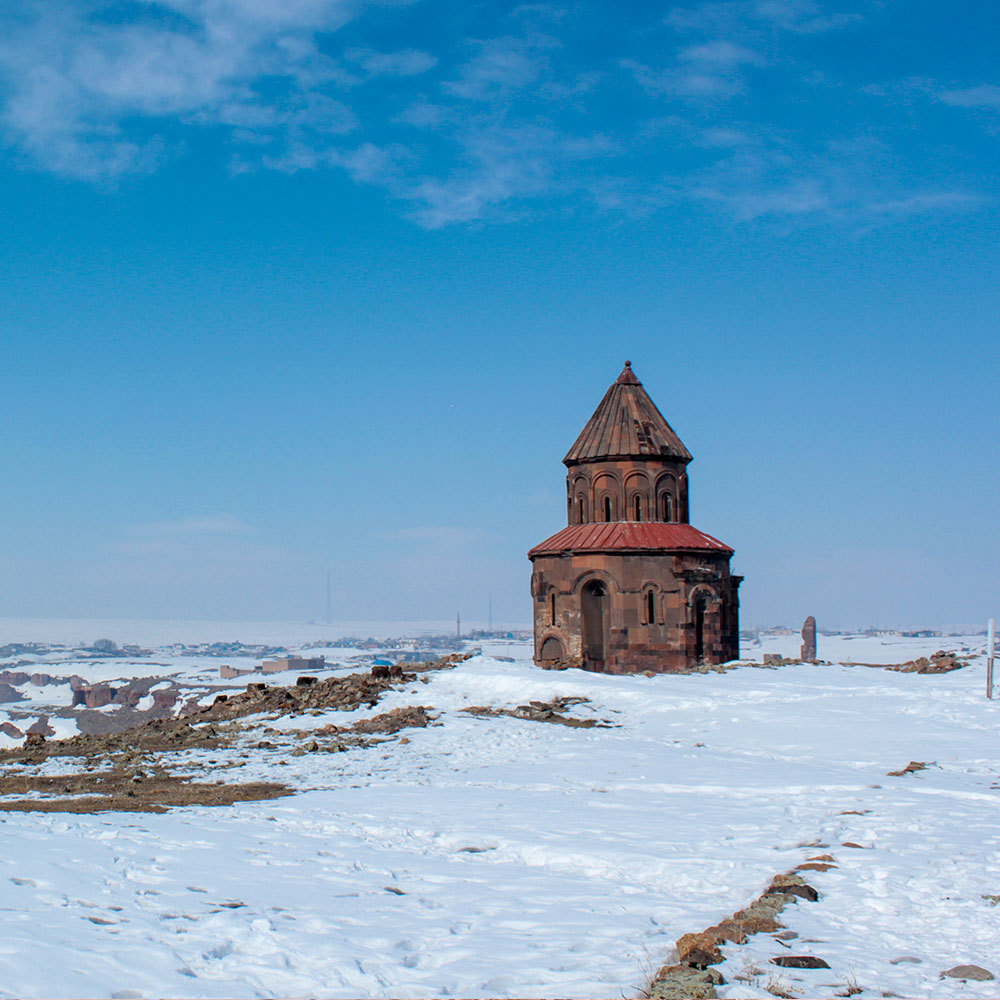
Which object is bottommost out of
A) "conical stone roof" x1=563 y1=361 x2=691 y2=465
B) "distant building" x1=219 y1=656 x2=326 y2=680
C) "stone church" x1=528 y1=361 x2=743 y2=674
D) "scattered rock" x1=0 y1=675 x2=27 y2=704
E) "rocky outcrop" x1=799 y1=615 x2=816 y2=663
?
"scattered rock" x1=0 y1=675 x2=27 y2=704

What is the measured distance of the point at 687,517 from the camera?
34594mm

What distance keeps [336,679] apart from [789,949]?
751 inches

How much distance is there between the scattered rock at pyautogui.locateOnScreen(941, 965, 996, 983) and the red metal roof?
25.8 metres

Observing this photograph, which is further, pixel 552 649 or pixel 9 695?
pixel 9 695

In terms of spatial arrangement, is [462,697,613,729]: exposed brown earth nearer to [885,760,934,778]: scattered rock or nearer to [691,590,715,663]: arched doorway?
[885,760,934,778]: scattered rock

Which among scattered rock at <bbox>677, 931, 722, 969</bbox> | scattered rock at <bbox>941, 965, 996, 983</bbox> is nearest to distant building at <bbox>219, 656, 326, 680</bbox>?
scattered rock at <bbox>677, 931, 722, 969</bbox>

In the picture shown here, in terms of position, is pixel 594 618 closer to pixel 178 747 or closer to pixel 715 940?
pixel 178 747

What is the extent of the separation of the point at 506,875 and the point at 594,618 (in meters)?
24.7

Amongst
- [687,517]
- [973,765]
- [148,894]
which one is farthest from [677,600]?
[148,894]

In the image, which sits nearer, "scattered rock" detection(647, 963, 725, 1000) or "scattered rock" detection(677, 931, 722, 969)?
"scattered rock" detection(647, 963, 725, 1000)

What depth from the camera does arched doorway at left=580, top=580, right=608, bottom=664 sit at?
32.6 metres

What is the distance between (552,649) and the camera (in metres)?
33.2

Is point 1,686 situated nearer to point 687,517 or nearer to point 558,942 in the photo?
point 687,517

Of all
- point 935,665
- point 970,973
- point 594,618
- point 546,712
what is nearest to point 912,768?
point 546,712
